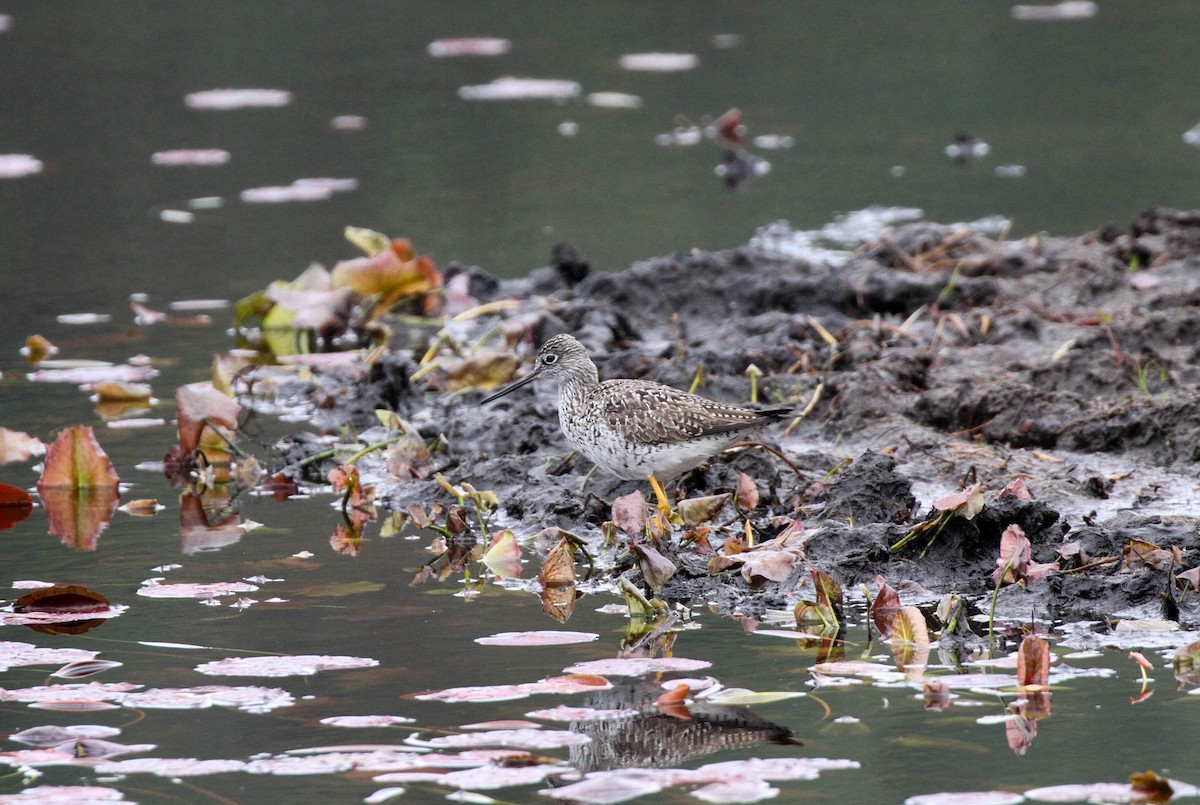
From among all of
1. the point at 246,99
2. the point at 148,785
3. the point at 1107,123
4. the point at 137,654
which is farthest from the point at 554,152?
the point at 148,785

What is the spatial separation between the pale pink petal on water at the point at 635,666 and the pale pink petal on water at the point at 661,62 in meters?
13.5

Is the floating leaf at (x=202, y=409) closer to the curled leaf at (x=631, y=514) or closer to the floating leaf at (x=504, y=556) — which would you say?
the floating leaf at (x=504, y=556)

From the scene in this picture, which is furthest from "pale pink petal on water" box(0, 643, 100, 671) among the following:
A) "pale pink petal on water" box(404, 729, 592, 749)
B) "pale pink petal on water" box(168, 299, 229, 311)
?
"pale pink petal on water" box(168, 299, 229, 311)

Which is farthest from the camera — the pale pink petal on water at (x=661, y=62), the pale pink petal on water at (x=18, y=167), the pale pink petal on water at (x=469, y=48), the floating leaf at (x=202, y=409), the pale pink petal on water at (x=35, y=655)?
the pale pink petal on water at (x=469, y=48)

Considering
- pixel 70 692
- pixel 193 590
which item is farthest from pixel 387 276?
pixel 70 692

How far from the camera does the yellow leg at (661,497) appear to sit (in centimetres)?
674

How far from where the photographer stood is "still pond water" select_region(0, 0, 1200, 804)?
478 cm

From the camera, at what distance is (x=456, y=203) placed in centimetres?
1320

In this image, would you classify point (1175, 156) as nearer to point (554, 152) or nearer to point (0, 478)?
point (554, 152)

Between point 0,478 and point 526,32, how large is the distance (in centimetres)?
1400

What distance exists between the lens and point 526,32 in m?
20.7

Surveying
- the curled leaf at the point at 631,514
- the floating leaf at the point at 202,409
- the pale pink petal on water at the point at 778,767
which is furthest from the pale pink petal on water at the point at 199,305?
the pale pink petal on water at the point at 778,767

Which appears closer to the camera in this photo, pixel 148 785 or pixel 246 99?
pixel 148 785

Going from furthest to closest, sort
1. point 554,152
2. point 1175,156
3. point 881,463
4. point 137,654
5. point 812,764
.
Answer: point 554,152
point 1175,156
point 881,463
point 137,654
point 812,764
